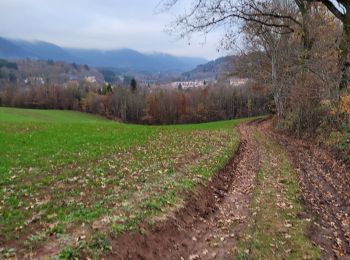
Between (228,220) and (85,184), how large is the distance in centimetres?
444

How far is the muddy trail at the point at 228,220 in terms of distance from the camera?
753 cm

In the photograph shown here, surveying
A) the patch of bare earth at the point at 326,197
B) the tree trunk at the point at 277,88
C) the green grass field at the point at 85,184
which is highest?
the tree trunk at the point at 277,88

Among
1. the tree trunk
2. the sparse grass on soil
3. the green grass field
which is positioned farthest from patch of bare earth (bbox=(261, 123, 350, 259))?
the tree trunk

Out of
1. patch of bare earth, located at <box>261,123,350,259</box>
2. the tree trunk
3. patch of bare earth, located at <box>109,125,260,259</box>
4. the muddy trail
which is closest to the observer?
patch of bare earth, located at <box>109,125,260,259</box>

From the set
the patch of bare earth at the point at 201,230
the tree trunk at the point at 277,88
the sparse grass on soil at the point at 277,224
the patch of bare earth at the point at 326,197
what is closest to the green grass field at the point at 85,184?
the patch of bare earth at the point at 201,230

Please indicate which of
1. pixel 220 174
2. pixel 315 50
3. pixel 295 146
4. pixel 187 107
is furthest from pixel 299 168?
pixel 187 107

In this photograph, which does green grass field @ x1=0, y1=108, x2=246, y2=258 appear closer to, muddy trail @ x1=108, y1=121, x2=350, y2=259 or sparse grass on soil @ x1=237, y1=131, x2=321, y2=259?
muddy trail @ x1=108, y1=121, x2=350, y2=259

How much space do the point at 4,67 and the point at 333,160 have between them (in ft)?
685

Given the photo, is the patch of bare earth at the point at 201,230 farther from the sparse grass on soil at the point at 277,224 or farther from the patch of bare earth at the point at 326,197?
the patch of bare earth at the point at 326,197

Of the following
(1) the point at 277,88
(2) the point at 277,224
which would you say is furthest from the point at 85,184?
(1) the point at 277,88

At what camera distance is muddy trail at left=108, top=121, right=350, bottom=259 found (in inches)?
296

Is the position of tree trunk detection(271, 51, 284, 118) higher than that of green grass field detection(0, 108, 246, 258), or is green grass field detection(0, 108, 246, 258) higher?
tree trunk detection(271, 51, 284, 118)

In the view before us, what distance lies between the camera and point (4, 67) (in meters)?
199

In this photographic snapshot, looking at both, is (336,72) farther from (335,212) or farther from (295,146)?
(335,212)
